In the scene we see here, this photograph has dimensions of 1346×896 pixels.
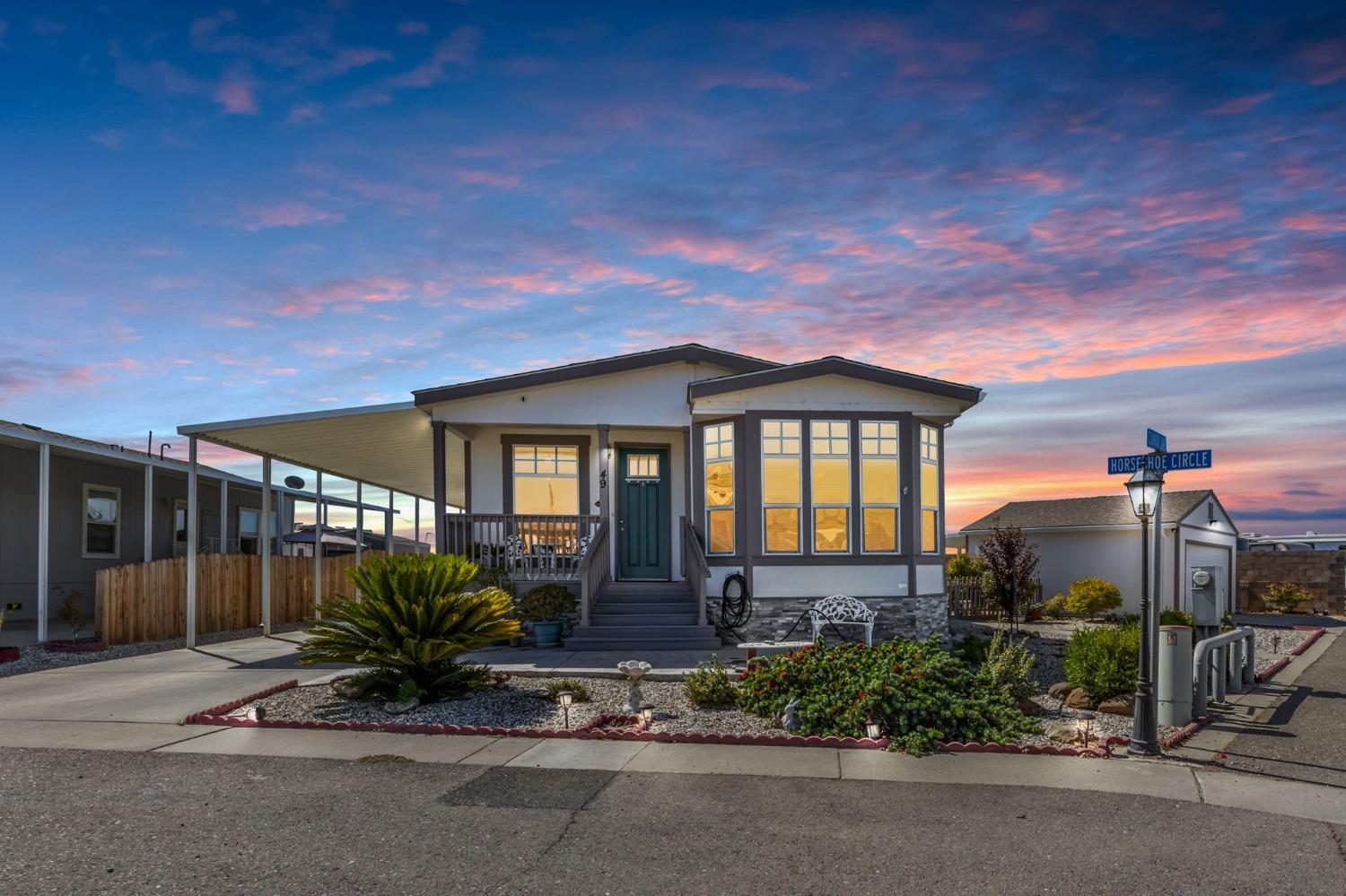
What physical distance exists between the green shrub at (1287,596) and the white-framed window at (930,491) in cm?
1841

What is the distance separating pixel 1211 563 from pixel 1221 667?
1759cm

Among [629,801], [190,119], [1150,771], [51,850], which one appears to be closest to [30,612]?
[190,119]

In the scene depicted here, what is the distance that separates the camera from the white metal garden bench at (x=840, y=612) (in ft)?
47.1

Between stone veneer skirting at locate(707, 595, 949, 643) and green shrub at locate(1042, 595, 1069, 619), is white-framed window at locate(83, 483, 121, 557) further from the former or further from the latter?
green shrub at locate(1042, 595, 1069, 619)

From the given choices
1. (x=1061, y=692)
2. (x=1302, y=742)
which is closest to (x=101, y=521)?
(x=1061, y=692)

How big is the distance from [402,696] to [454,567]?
1.38 meters

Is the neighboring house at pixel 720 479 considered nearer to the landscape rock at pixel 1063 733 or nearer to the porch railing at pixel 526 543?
the porch railing at pixel 526 543

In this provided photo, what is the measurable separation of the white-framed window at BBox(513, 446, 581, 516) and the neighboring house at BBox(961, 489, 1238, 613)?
11.6 m

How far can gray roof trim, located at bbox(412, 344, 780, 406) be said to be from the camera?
49.4ft

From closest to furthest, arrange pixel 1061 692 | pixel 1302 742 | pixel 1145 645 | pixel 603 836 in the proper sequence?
pixel 603 836
pixel 1145 645
pixel 1302 742
pixel 1061 692

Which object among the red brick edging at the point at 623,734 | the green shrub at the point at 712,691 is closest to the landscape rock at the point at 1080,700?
the red brick edging at the point at 623,734

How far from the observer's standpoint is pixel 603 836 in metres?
5.63

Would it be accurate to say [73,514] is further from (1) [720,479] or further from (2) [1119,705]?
(2) [1119,705]

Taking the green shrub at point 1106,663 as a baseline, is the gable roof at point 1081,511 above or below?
above
